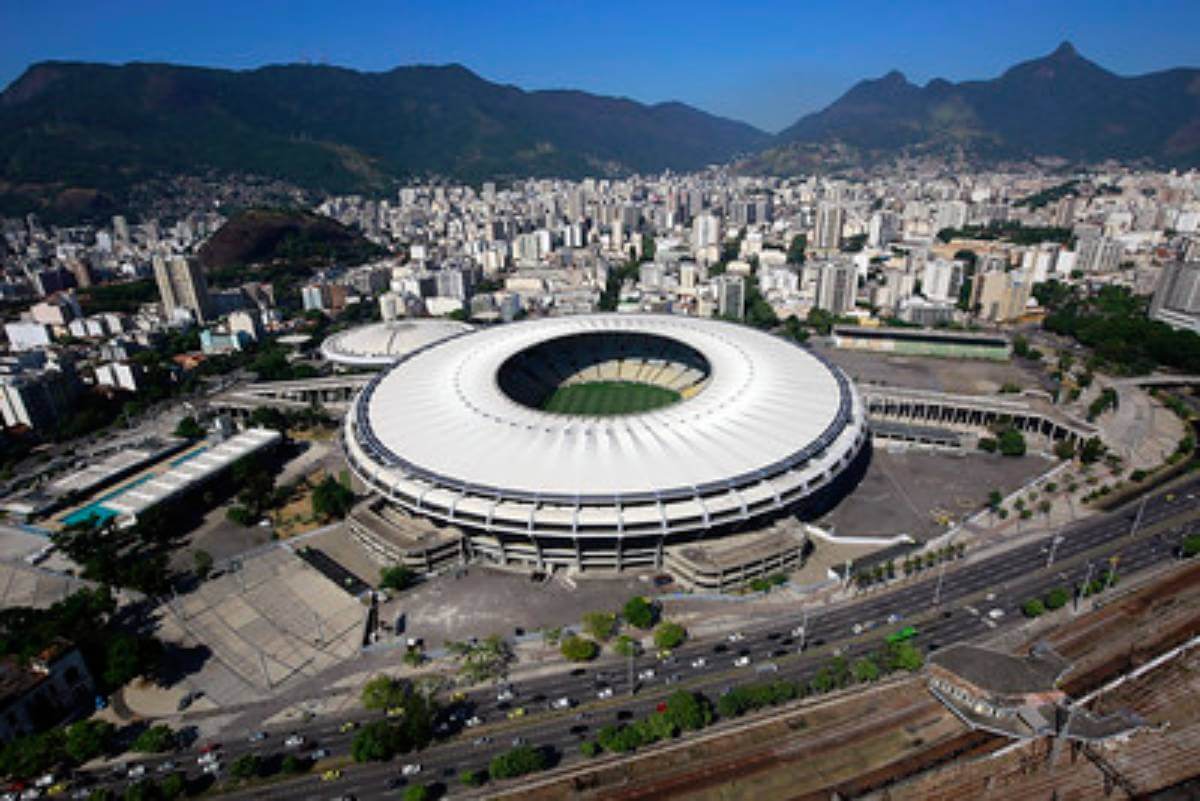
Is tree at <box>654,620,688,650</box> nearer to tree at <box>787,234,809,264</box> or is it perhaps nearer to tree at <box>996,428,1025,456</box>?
tree at <box>996,428,1025,456</box>

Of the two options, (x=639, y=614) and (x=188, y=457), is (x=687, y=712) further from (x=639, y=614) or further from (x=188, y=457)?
(x=188, y=457)

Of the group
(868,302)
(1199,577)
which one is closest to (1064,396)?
(1199,577)

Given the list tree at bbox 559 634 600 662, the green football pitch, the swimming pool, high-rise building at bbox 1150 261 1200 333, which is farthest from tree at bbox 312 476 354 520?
high-rise building at bbox 1150 261 1200 333

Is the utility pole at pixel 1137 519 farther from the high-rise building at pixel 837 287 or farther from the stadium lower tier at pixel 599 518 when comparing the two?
the high-rise building at pixel 837 287

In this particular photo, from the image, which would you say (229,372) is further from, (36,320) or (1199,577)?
(1199,577)

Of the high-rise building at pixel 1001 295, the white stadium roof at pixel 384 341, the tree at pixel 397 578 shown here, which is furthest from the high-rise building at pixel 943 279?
the tree at pixel 397 578
